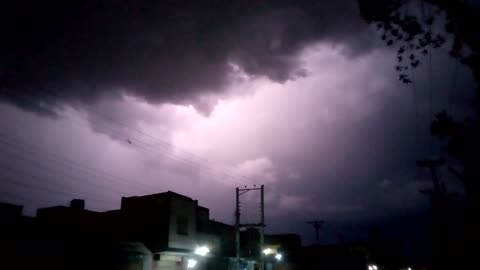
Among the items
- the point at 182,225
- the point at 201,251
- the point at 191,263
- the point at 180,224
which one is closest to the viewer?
the point at 180,224

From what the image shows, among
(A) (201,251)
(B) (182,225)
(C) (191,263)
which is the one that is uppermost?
(B) (182,225)

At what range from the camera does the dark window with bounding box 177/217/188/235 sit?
1255 inches

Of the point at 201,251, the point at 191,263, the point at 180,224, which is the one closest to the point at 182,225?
the point at 180,224

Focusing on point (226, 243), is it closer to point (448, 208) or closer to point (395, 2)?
point (448, 208)

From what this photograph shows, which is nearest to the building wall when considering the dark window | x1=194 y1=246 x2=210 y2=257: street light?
the dark window

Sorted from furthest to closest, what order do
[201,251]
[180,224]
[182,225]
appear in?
1. [201,251]
2. [182,225]
3. [180,224]

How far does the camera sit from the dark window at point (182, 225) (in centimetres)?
3188

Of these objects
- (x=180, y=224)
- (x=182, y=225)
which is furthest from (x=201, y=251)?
(x=180, y=224)

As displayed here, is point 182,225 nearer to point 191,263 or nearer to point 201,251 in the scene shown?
point 201,251

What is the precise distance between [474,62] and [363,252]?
58.2 m

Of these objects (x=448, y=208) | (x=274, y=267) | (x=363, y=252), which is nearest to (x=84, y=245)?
(x=448, y=208)

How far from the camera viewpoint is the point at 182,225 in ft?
106

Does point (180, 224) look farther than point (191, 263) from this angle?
No

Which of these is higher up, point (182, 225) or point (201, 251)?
point (182, 225)
